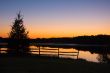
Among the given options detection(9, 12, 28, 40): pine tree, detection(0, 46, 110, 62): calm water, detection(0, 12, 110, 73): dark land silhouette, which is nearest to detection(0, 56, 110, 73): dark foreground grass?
detection(0, 12, 110, 73): dark land silhouette

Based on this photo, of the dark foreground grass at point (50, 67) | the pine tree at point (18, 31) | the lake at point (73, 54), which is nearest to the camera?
the dark foreground grass at point (50, 67)

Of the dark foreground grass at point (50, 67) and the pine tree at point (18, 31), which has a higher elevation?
the pine tree at point (18, 31)

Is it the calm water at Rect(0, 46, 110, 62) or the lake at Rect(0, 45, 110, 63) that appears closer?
the calm water at Rect(0, 46, 110, 62)

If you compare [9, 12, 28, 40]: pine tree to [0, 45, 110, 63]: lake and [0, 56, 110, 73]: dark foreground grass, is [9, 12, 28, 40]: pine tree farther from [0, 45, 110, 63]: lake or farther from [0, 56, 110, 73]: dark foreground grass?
[0, 56, 110, 73]: dark foreground grass

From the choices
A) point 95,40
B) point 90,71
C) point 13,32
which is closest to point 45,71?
point 90,71

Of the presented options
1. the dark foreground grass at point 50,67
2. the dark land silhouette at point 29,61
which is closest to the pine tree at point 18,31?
the dark land silhouette at point 29,61

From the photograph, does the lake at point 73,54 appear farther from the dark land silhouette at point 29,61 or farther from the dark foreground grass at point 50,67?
the dark foreground grass at point 50,67

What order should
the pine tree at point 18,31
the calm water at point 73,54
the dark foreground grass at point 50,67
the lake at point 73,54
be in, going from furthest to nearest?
the pine tree at point 18,31, the lake at point 73,54, the calm water at point 73,54, the dark foreground grass at point 50,67

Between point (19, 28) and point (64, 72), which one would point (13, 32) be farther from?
point (64, 72)

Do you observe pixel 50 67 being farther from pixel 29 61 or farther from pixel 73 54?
pixel 73 54

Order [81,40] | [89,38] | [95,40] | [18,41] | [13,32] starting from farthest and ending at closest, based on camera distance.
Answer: [81,40], [89,38], [95,40], [13,32], [18,41]

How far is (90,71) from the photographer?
16125 millimetres

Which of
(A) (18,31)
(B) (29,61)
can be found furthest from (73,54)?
→ (B) (29,61)

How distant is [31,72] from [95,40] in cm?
11626
